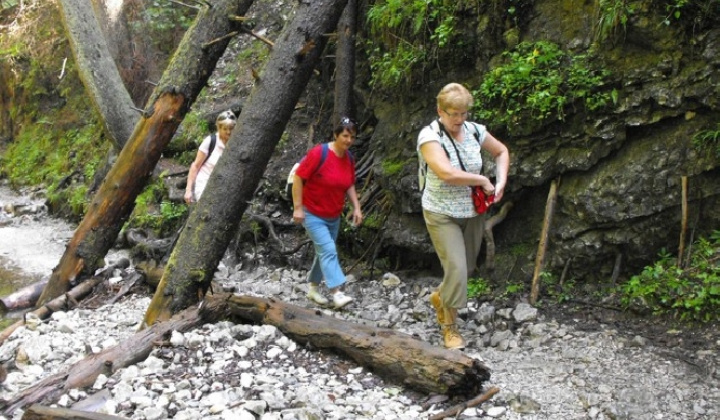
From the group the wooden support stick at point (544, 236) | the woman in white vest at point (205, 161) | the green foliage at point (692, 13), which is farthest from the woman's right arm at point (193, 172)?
the green foliage at point (692, 13)

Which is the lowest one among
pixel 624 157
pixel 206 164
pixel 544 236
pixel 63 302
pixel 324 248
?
pixel 63 302

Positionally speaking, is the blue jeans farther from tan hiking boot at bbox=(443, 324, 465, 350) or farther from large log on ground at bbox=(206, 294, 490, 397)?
tan hiking boot at bbox=(443, 324, 465, 350)

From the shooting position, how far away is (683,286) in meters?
5.32

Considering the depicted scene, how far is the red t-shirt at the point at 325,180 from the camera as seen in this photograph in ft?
20.2

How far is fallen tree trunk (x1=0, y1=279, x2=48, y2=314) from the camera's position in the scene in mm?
7812

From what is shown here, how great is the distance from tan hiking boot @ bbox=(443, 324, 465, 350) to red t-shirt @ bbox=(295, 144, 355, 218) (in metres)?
1.82

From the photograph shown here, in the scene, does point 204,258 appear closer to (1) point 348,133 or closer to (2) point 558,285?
(1) point 348,133

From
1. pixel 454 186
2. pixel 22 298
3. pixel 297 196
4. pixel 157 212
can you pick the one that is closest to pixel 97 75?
pixel 157 212

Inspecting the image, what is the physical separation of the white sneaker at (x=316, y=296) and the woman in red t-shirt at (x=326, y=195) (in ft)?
0.86

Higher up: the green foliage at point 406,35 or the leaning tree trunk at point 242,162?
the green foliage at point 406,35

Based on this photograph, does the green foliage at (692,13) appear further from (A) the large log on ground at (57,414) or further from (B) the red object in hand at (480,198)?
(A) the large log on ground at (57,414)

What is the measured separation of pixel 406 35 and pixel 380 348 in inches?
183

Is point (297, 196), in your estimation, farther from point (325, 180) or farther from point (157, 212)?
point (157, 212)

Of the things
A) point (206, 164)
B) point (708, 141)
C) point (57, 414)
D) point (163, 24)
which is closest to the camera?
point (57, 414)
